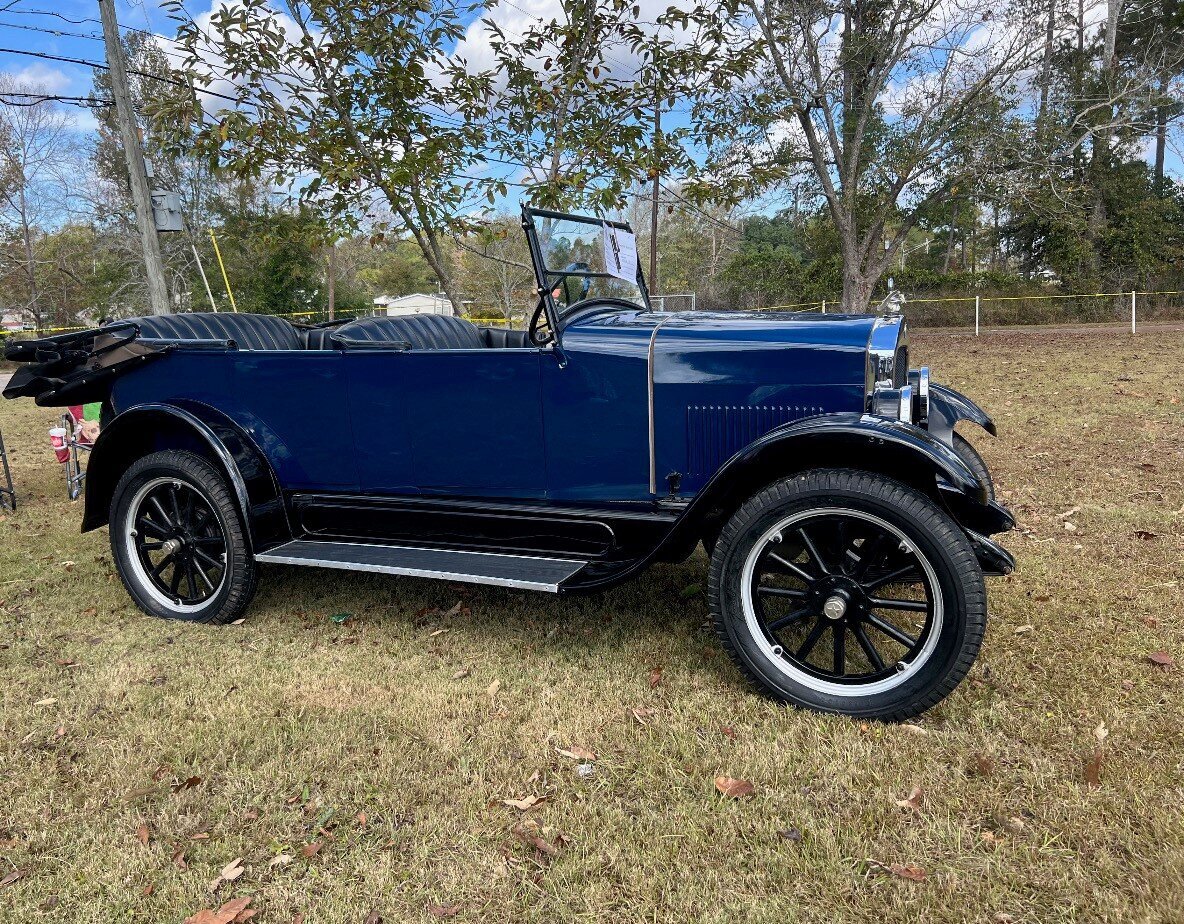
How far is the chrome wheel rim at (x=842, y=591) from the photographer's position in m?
2.55

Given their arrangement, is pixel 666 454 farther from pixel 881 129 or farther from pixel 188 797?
pixel 881 129

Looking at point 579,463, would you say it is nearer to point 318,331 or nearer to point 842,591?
point 842,591

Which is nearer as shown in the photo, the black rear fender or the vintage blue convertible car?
the vintage blue convertible car

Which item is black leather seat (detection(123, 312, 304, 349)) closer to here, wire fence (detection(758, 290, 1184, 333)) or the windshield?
the windshield

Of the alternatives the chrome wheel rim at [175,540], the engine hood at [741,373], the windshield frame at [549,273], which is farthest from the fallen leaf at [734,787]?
the chrome wheel rim at [175,540]

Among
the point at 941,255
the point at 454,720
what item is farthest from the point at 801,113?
the point at 941,255

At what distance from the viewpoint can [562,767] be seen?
2.47m

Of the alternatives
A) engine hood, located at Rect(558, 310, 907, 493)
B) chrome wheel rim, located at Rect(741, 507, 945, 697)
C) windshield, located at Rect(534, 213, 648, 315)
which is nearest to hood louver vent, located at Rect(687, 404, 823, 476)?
engine hood, located at Rect(558, 310, 907, 493)

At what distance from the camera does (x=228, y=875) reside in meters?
2.05

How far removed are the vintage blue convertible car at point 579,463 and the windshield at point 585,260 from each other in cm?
2

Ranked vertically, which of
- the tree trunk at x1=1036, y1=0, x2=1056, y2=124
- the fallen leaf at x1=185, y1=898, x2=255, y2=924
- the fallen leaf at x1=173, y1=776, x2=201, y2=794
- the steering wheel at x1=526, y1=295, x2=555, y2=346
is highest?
the tree trunk at x1=1036, y1=0, x2=1056, y2=124

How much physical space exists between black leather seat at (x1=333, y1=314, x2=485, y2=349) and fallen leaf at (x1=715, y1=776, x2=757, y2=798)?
92.4 inches

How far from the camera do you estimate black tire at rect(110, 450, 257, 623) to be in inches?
139

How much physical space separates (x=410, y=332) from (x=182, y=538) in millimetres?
1519
